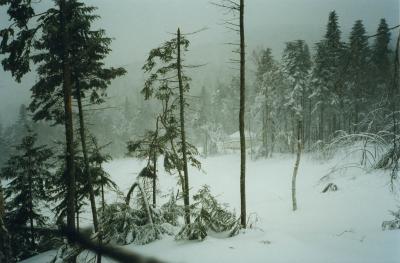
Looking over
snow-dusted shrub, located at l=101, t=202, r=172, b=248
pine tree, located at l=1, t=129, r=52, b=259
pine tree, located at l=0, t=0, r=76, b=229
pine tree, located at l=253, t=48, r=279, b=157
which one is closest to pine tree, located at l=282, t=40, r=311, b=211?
pine tree, located at l=253, t=48, r=279, b=157

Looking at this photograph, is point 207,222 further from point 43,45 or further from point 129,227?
point 43,45

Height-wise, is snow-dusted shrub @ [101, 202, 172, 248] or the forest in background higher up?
the forest in background

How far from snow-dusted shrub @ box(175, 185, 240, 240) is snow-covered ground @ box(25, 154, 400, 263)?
0.86ft

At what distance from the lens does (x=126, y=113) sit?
82.5m

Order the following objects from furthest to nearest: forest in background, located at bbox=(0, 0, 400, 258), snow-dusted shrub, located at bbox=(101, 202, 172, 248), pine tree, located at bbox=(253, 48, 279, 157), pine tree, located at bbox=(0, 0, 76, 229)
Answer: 1. pine tree, located at bbox=(253, 48, 279, 157)
2. pine tree, located at bbox=(0, 0, 76, 229)
3. snow-dusted shrub, located at bbox=(101, 202, 172, 248)
4. forest in background, located at bbox=(0, 0, 400, 258)

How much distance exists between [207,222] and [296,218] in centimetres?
1506

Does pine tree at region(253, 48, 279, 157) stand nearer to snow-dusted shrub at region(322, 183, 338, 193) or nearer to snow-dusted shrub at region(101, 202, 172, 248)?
snow-dusted shrub at region(322, 183, 338, 193)

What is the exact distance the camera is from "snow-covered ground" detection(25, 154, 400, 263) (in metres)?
7.23

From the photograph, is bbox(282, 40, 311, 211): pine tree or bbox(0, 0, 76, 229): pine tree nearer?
bbox(0, 0, 76, 229): pine tree

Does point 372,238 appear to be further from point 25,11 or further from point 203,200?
point 25,11

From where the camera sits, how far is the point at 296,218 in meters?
22.2

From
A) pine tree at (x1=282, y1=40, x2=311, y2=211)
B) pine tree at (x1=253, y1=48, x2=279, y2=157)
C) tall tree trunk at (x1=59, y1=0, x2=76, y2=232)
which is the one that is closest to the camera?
tall tree trunk at (x1=59, y1=0, x2=76, y2=232)

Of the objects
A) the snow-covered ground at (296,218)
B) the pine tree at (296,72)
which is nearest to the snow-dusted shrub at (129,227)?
the snow-covered ground at (296,218)

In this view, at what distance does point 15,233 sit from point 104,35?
A: 12706 millimetres
